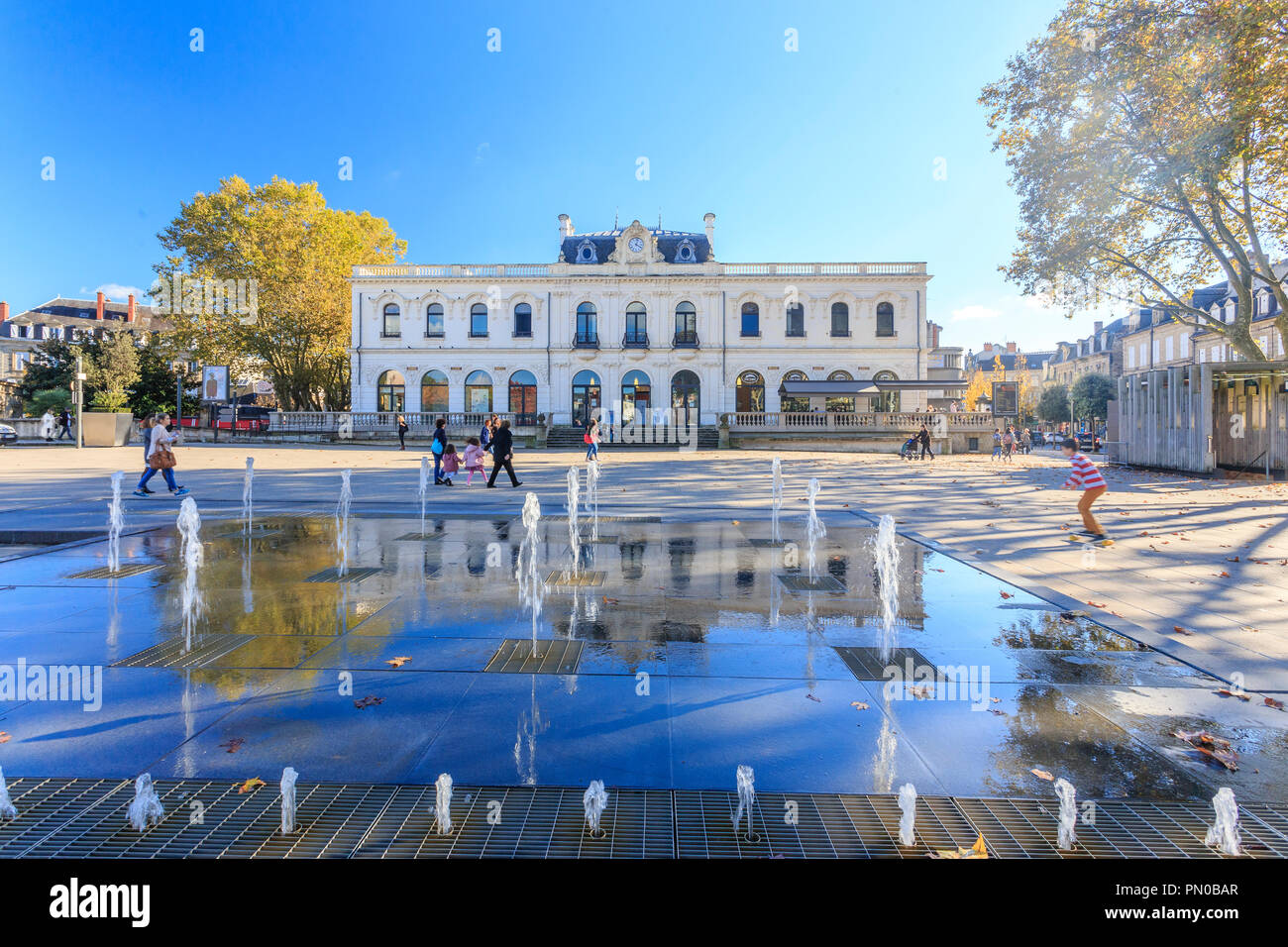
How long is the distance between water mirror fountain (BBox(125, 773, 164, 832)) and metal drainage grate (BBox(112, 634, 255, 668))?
2043 mm

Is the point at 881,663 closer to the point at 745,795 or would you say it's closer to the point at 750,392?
the point at 745,795

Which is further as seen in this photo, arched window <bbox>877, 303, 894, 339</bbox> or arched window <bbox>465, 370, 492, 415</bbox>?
arched window <bbox>465, 370, 492, 415</bbox>

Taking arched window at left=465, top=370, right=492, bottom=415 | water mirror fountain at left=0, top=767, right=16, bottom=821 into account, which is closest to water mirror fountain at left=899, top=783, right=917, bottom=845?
water mirror fountain at left=0, top=767, right=16, bottom=821

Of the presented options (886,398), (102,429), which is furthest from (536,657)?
(886,398)

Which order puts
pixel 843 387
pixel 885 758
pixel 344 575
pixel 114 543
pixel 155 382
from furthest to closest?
pixel 155 382 → pixel 843 387 → pixel 114 543 → pixel 344 575 → pixel 885 758

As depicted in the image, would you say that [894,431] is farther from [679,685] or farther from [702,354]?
[679,685]

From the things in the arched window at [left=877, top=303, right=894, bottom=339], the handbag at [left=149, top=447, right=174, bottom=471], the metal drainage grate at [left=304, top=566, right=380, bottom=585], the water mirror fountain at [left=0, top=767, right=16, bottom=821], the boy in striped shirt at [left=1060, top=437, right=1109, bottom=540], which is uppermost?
the arched window at [left=877, top=303, right=894, bottom=339]

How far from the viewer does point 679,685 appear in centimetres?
459

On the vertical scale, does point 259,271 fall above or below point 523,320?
above

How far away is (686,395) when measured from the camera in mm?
48594

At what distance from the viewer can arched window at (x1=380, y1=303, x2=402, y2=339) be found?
4922cm

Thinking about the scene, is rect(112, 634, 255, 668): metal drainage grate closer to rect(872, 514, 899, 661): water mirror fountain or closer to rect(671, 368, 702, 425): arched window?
rect(872, 514, 899, 661): water mirror fountain

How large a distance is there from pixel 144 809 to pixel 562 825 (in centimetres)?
172

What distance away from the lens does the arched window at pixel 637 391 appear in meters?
48.4
